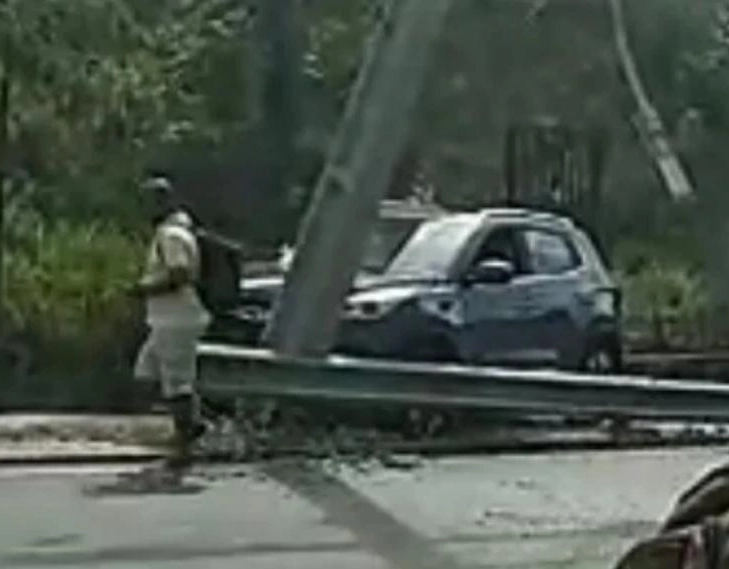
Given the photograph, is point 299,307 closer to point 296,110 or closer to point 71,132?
point 71,132

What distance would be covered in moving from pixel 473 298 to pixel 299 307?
2.68 meters

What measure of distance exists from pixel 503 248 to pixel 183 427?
15.8 feet

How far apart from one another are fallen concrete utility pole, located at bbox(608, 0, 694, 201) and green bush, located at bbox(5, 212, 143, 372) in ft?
24.2

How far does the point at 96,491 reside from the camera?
42.8ft

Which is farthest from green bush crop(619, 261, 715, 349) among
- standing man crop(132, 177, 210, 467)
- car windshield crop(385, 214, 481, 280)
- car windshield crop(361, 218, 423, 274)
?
standing man crop(132, 177, 210, 467)

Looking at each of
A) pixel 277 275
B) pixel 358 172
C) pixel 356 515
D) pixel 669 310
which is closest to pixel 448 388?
pixel 358 172

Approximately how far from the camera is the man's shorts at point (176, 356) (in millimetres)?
13945

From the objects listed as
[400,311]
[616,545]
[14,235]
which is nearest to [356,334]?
[400,311]

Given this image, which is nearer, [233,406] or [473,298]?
[233,406]

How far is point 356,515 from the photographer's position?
12.0 metres

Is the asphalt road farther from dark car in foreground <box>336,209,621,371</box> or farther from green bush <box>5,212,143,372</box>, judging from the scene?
dark car in foreground <box>336,209,621,371</box>

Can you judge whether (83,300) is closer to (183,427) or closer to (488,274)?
(183,427)

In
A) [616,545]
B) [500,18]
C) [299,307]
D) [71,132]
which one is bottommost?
[616,545]

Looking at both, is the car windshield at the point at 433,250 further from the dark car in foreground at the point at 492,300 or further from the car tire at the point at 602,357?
the car tire at the point at 602,357
